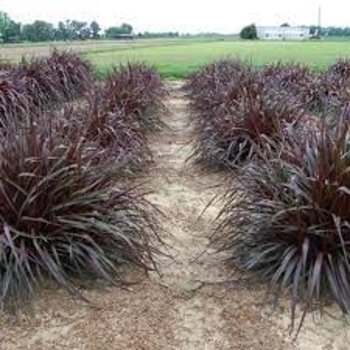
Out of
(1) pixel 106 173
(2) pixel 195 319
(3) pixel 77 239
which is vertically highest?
(1) pixel 106 173

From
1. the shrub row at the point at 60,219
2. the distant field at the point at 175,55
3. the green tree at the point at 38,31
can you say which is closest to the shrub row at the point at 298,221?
the shrub row at the point at 60,219

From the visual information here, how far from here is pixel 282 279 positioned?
11.3 ft

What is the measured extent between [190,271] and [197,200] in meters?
1.44

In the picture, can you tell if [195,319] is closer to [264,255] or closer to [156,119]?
[264,255]

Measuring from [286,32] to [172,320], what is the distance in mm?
76438

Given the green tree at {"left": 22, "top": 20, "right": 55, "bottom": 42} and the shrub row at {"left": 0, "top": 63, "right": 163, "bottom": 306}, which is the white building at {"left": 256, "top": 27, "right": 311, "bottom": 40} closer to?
Result: the green tree at {"left": 22, "top": 20, "right": 55, "bottom": 42}

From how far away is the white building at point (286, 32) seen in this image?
70.5m

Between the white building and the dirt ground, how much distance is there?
67427mm

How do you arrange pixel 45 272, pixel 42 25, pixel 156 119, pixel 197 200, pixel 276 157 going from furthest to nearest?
pixel 42 25, pixel 156 119, pixel 197 200, pixel 276 157, pixel 45 272

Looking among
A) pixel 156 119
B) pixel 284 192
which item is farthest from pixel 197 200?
pixel 156 119

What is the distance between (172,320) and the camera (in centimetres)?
321

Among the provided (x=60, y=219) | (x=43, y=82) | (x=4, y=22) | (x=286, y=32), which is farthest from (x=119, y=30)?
(x=60, y=219)

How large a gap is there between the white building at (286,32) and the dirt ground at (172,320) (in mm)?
67427

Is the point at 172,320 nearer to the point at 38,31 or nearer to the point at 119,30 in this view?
the point at 38,31
